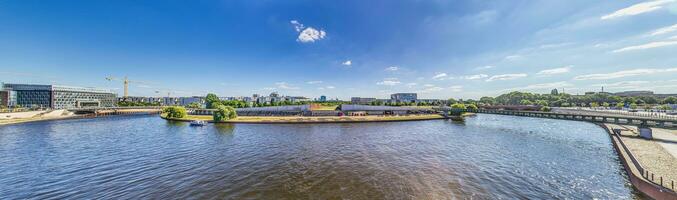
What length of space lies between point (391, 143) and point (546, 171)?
566 inches

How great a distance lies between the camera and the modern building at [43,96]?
314 feet

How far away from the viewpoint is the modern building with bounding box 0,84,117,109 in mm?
95688

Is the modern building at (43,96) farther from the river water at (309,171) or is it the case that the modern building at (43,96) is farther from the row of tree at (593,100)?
the row of tree at (593,100)

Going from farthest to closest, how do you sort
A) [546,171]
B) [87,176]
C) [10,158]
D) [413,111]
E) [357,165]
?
[413,111]
[10,158]
[357,165]
[546,171]
[87,176]

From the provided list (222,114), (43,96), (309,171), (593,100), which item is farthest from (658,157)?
(43,96)

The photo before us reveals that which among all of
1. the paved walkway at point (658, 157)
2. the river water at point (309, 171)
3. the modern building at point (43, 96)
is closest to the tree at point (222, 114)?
the river water at point (309, 171)

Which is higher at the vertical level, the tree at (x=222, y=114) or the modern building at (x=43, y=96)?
the modern building at (x=43, y=96)

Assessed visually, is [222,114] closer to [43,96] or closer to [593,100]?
[43,96]

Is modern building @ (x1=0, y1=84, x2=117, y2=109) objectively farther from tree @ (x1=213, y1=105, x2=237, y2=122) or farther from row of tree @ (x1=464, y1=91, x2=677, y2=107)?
row of tree @ (x1=464, y1=91, x2=677, y2=107)

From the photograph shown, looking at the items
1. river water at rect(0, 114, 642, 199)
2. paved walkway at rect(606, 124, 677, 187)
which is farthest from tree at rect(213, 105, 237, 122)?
paved walkway at rect(606, 124, 677, 187)

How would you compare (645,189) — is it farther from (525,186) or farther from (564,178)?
(525,186)

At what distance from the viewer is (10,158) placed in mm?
19375

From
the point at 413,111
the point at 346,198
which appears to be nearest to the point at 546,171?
the point at 346,198

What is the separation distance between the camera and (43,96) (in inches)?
4018
